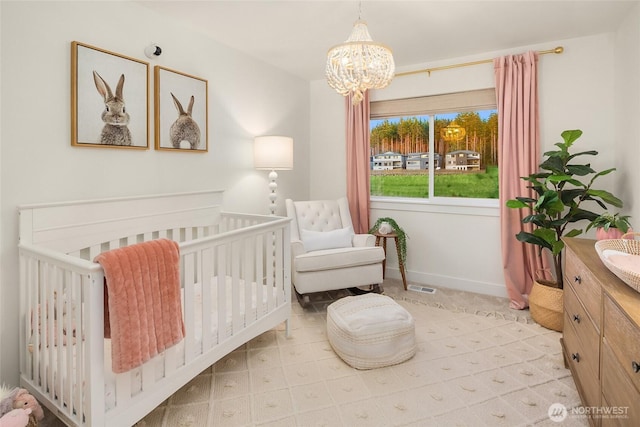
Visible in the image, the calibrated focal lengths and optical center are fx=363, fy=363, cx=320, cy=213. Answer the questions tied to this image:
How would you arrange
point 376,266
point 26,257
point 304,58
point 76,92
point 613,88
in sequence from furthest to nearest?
point 304,58
point 376,266
point 613,88
point 76,92
point 26,257

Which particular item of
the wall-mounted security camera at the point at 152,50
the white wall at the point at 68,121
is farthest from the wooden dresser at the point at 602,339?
the wall-mounted security camera at the point at 152,50

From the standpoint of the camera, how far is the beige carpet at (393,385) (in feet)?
5.70

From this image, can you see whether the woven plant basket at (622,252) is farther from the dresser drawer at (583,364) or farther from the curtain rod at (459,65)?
the curtain rod at (459,65)

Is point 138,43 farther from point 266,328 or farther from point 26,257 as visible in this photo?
point 266,328

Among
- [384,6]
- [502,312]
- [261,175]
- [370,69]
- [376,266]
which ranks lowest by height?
[502,312]

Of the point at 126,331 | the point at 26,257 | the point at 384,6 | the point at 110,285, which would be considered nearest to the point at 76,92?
the point at 26,257

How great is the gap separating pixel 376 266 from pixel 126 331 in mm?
2191

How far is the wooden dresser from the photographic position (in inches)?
43.5

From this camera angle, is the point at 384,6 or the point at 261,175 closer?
the point at 384,6

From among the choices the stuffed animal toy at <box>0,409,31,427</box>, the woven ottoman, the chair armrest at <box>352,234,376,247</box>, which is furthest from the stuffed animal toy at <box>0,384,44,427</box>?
the chair armrest at <box>352,234,376,247</box>

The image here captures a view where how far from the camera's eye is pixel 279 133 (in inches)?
149

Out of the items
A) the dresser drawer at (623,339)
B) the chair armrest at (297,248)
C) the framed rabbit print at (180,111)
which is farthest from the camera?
the chair armrest at (297,248)

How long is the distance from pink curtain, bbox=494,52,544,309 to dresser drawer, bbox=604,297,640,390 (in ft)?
6.44

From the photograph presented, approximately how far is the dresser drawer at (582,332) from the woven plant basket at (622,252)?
27 centimetres
